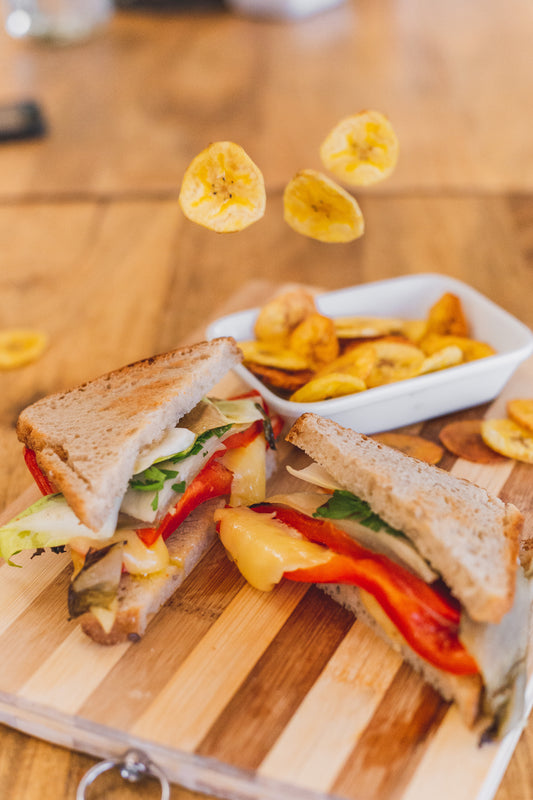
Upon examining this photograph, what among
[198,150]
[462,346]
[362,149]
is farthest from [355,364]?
[198,150]

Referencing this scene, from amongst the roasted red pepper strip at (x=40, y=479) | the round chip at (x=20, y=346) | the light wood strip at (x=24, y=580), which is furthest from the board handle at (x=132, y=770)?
the round chip at (x=20, y=346)

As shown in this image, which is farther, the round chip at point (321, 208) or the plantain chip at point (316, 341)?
the plantain chip at point (316, 341)

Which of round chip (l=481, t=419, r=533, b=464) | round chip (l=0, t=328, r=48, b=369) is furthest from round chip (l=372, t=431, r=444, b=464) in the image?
round chip (l=0, t=328, r=48, b=369)

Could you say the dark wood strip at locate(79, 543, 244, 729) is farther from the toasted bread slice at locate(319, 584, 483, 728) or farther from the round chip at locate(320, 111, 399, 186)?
the round chip at locate(320, 111, 399, 186)

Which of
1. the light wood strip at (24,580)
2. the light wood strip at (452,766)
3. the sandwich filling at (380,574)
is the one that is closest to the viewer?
the light wood strip at (452,766)

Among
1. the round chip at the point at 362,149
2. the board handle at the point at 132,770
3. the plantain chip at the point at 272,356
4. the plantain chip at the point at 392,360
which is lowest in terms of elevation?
the board handle at the point at 132,770

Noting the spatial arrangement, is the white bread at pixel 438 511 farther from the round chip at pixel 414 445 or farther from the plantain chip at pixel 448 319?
→ the plantain chip at pixel 448 319
